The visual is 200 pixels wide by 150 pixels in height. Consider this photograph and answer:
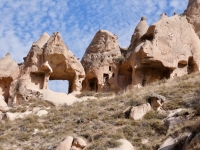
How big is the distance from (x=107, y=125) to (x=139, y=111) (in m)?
→ 1.44

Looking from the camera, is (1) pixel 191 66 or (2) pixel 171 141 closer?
(2) pixel 171 141

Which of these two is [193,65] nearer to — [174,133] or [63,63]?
[63,63]

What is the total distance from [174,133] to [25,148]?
591cm

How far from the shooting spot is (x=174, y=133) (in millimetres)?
11500

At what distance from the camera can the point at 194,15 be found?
102ft

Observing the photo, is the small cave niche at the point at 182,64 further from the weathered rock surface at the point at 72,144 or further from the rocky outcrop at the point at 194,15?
the weathered rock surface at the point at 72,144

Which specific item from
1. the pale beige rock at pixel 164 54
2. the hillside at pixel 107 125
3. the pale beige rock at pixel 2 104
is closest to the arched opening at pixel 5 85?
the pale beige rock at pixel 2 104

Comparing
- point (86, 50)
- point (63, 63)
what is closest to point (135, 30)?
point (86, 50)

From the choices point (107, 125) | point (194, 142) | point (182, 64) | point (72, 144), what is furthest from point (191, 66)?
point (194, 142)

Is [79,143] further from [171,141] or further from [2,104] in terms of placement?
[2,104]

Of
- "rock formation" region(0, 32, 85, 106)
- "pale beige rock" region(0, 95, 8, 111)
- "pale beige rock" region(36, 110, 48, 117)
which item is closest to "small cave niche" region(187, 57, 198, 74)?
"rock formation" region(0, 32, 85, 106)

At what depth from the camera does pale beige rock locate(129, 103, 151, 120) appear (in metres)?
14.6

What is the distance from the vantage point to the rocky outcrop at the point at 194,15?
3091 cm

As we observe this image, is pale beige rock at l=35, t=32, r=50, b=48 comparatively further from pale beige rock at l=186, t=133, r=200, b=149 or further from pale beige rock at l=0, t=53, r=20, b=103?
pale beige rock at l=186, t=133, r=200, b=149
